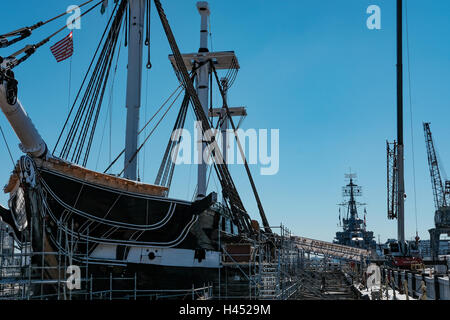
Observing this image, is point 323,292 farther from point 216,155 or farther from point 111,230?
Result: point 111,230

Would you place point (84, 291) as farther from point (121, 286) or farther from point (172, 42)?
point (172, 42)

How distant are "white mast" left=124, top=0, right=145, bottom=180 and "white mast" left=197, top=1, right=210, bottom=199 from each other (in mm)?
10335

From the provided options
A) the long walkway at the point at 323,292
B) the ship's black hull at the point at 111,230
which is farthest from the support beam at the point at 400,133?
the ship's black hull at the point at 111,230

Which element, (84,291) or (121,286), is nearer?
(84,291)

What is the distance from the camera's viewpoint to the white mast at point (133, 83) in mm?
22875

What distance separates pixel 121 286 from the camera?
60.8 ft

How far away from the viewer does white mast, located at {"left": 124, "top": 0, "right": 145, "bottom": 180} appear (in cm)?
2288

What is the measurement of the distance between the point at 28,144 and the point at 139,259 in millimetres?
6015

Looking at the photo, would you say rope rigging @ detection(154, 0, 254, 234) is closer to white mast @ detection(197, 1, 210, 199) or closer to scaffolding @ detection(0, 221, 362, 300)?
scaffolding @ detection(0, 221, 362, 300)

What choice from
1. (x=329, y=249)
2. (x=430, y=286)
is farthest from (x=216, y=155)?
(x=329, y=249)

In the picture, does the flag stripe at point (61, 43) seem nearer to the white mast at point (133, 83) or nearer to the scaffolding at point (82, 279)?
the white mast at point (133, 83)

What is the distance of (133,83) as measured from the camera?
76.8ft

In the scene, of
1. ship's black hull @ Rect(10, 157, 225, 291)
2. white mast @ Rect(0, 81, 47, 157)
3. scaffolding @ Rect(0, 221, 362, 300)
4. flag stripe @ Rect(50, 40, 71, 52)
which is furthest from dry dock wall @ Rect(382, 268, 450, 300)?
flag stripe @ Rect(50, 40, 71, 52)
